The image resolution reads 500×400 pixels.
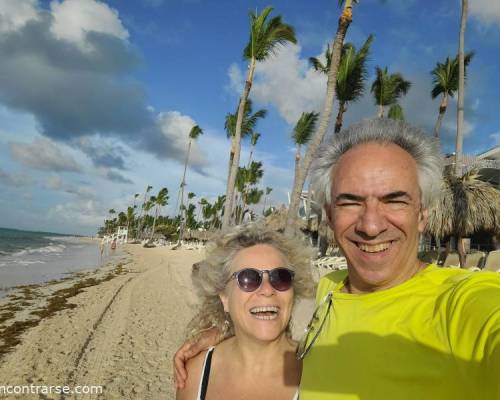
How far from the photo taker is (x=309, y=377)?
1638 millimetres

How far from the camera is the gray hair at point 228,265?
105 inches

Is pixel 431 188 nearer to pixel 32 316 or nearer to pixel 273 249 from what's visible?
pixel 273 249

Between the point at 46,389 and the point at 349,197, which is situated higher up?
the point at 349,197

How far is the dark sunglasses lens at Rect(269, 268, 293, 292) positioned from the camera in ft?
7.93

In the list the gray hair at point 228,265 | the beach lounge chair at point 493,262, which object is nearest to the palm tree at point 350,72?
the beach lounge chair at point 493,262

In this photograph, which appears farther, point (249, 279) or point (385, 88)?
point (385, 88)

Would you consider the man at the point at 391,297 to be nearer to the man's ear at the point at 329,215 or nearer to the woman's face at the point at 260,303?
the man's ear at the point at 329,215

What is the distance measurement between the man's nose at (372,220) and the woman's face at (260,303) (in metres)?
0.94

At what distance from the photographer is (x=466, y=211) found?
13.3 metres

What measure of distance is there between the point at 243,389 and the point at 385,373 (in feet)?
4.02

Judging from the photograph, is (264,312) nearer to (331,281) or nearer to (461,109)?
(331,281)

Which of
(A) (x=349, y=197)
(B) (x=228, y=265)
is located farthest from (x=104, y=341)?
(A) (x=349, y=197)

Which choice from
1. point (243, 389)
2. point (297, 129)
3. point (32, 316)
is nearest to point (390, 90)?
point (297, 129)

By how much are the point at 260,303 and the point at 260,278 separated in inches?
6.7
